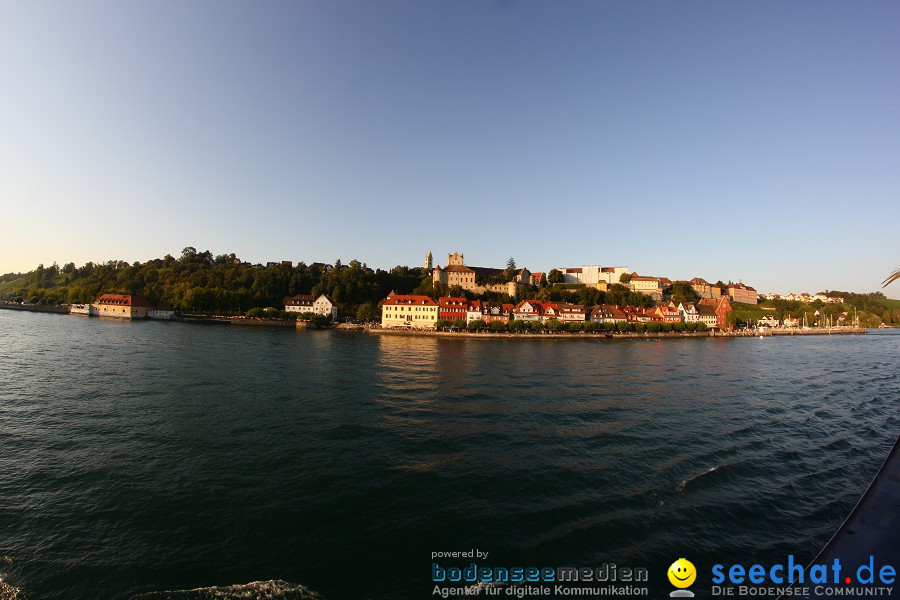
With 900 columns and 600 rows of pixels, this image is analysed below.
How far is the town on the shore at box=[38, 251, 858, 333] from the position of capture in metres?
77.6

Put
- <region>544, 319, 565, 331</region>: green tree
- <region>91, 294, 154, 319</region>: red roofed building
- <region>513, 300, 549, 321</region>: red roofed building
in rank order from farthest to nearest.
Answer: <region>91, 294, 154, 319</region>: red roofed building, <region>513, 300, 549, 321</region>: red roofed building, <region>544, 319, 565, 331</region>: green tree

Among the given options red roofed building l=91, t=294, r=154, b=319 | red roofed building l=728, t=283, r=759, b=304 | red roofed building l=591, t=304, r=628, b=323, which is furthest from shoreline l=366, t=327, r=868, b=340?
red roofed building l=728, t=283, r=759, b=304

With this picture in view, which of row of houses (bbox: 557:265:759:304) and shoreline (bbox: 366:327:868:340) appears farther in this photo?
row of houses (bbox: 557:265:759:304)

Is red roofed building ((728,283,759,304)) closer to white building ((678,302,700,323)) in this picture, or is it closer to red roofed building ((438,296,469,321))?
white building ((678,302,700,323))

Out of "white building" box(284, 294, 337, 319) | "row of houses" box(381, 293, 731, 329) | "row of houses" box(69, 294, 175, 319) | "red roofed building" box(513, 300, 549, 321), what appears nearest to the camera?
"row of houses" box(381, 293, 731, 329)

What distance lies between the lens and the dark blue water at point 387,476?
8164mm

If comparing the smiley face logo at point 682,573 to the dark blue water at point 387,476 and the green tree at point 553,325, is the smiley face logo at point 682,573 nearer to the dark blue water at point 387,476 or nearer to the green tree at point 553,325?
the dark blue water at point 387,476

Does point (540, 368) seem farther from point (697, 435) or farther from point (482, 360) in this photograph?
point (697, 435)

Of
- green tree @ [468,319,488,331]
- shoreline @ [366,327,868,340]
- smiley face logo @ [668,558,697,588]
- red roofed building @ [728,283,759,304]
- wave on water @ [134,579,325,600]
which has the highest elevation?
red roofed building @ [728,283,759,304]

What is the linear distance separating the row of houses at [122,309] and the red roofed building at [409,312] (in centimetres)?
5141

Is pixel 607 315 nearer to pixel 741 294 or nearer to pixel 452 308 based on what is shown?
pixel 452 308

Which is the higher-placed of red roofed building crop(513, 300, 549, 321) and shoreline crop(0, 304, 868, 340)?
red roofed building crop(513, 300, 549, 321)

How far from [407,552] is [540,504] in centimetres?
420

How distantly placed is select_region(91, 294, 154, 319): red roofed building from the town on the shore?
7.8 inches
